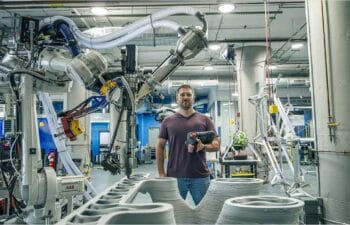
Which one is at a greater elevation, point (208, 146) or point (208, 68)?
point (208, 68)

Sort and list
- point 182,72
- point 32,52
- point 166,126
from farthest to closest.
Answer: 1. point 182,72
2. point 32,52
3. point 166,126

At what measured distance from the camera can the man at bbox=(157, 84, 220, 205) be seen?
7.88 ft

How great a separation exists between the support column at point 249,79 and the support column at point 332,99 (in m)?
5.22

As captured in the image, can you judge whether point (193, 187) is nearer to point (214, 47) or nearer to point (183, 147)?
point (183, 147)

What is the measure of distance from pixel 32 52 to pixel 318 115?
114 inches

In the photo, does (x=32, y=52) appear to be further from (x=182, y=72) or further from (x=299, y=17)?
(x=182, y=72)

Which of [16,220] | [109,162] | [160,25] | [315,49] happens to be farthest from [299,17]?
[16,220]

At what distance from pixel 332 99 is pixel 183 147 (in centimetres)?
140

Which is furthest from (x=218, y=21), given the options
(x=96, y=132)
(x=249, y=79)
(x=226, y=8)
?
(x=96, y=132)

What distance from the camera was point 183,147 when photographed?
2439 mm

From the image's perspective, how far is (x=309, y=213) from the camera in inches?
111

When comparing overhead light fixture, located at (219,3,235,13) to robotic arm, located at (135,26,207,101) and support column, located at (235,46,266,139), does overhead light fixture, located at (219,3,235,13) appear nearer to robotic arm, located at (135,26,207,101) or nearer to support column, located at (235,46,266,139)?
support column, located at (235,46,266,139)

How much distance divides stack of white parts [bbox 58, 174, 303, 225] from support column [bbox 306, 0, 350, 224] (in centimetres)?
152

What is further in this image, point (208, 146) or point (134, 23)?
point (134, 23)
